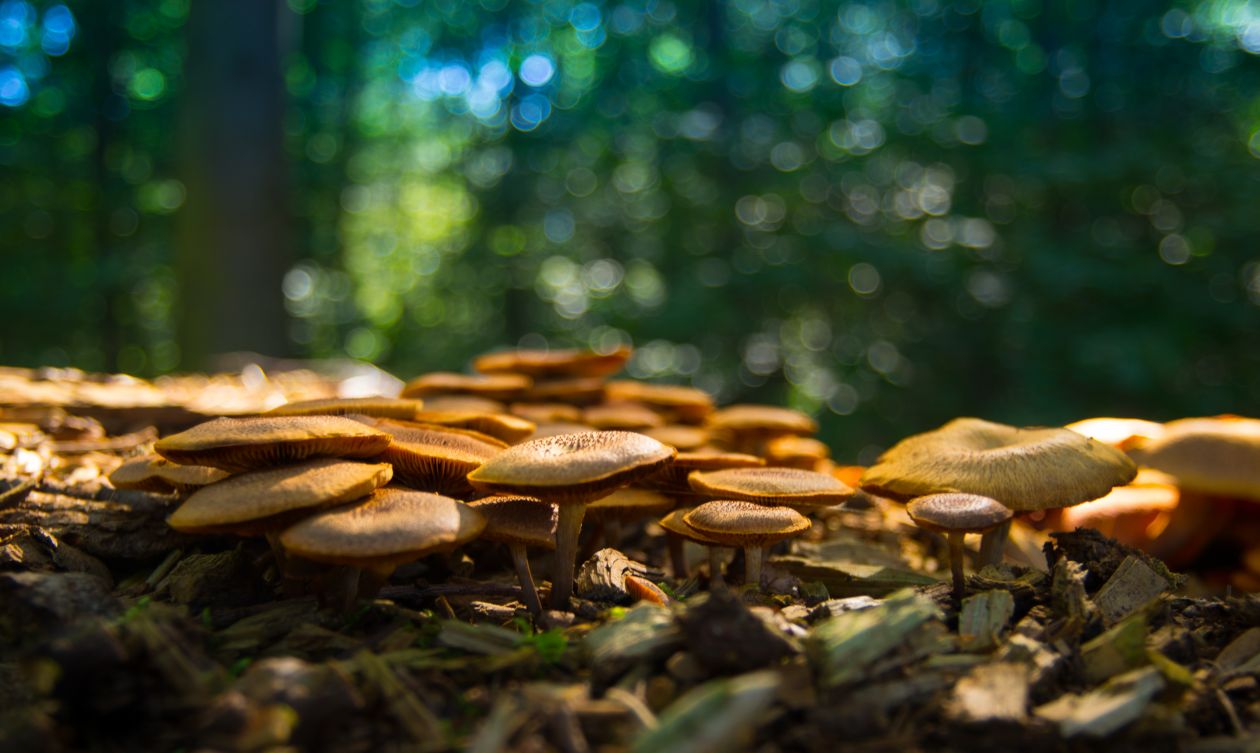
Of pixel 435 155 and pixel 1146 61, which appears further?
pixel 435 155

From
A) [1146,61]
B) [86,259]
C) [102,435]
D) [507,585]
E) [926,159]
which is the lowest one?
[507,585]

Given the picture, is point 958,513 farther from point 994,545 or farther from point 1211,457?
point 1211,457

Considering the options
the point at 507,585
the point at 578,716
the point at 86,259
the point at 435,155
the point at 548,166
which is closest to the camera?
the point at 578,716

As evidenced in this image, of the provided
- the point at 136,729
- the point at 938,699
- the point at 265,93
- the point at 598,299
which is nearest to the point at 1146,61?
the point at 598,299

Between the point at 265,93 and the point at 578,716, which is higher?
the point at 265,93

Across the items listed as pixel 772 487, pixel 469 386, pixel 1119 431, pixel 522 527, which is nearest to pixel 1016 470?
pixel 772 487

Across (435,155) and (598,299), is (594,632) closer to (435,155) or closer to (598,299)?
(598,299)

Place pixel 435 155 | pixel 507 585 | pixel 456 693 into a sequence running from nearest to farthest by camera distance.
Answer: pixel 456 693 < pixel 507 585 < pixel 435 155

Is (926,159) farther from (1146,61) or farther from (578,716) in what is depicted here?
(578,716)
